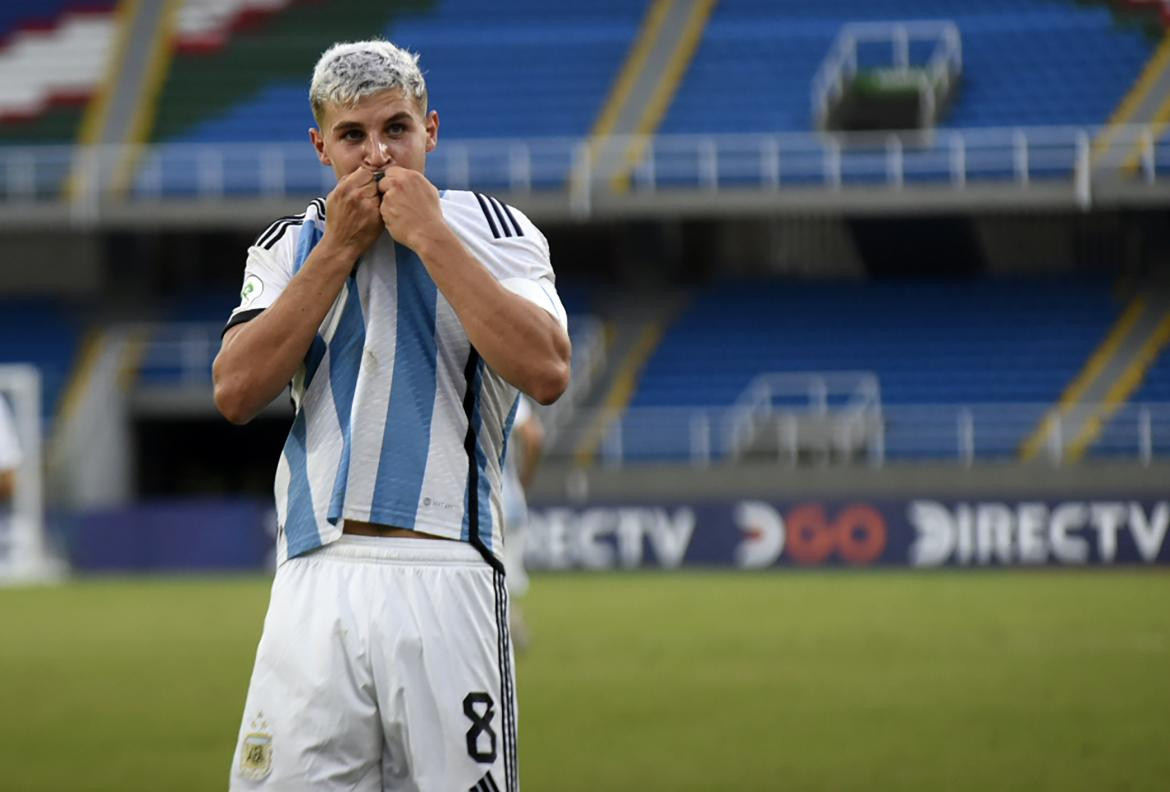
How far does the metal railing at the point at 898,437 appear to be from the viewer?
85.7 ft

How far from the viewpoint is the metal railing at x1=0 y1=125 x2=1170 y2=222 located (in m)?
29.2

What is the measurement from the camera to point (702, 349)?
1191 inches

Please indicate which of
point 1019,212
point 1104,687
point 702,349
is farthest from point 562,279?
point 1104,687

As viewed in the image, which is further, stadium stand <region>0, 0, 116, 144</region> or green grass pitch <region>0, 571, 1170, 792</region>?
stadium stand <region>0, 0, 116, 144</region>

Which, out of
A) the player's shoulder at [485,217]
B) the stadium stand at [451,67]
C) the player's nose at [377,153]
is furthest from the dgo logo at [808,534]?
the player's nose at [377,153]

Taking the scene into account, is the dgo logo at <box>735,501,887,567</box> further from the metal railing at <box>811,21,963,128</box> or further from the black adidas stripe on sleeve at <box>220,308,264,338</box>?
the black adidas stripe on sleeve at <box>220,308,264,338</box>

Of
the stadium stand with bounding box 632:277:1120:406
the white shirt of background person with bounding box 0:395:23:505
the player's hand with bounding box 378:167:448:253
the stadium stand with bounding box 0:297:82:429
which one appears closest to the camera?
the player's hand with bounding box 378:167:448:253

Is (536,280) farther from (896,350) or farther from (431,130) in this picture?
(896,350)

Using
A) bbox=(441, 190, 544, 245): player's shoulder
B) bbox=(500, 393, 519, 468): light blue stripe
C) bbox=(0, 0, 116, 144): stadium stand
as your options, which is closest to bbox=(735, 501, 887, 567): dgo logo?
bbox=(0, 0, 116, 144): stadium stand

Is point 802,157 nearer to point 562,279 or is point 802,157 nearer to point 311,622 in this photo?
point 562,279

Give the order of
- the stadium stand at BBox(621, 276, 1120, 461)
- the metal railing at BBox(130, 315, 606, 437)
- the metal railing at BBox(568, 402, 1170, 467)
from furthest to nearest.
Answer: the metal railing at BBox(130, 315, 606, 437) < the stadium stand at BBox(621, 276, 1120, 461) < the metal railing at BBox(568, 402, 1170, 467)

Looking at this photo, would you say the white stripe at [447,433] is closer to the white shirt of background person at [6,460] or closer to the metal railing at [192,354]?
the white shirt of background person at [6,460]

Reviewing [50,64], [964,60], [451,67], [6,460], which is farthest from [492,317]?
[50,64]

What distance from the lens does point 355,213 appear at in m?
3.19
